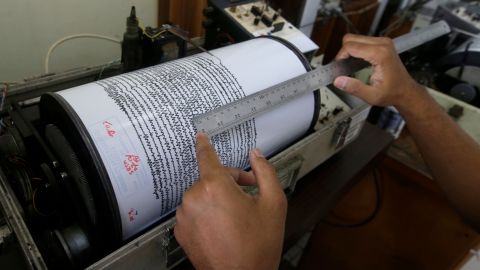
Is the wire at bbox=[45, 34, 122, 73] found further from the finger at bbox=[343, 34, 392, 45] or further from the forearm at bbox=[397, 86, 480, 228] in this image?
the forearm at bbox=[397, 86, 480, 228]

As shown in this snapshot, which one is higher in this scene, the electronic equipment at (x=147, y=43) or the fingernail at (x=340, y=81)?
the fingernail at (x=340, y=81)

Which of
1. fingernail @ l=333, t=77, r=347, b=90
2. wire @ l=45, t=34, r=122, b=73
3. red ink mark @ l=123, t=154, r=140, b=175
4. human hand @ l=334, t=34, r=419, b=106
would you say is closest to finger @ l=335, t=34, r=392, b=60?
human hand @ l=334, t=34, r=419, b=106

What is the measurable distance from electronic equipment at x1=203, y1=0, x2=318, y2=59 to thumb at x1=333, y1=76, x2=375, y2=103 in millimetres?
229

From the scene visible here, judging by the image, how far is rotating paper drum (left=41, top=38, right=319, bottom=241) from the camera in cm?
57

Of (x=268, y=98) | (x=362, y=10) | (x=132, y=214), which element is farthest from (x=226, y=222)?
(x=362, y=10)

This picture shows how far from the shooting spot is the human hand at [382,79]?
837 millimetres

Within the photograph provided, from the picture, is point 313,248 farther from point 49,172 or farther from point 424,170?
point 49,172

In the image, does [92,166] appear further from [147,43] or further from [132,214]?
[147,43]

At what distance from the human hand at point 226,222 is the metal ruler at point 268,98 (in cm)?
11

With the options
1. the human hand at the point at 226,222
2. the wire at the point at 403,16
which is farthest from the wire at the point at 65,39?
the wire at the point at 403,16

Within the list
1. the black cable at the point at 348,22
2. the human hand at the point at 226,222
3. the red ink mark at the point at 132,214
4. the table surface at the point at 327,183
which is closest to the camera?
the human hand at the point at 226,222

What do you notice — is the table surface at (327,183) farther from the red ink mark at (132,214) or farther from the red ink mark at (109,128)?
the red ink mark at (109,128)

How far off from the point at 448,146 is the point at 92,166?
2.63 feet

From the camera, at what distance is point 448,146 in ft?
2.88
